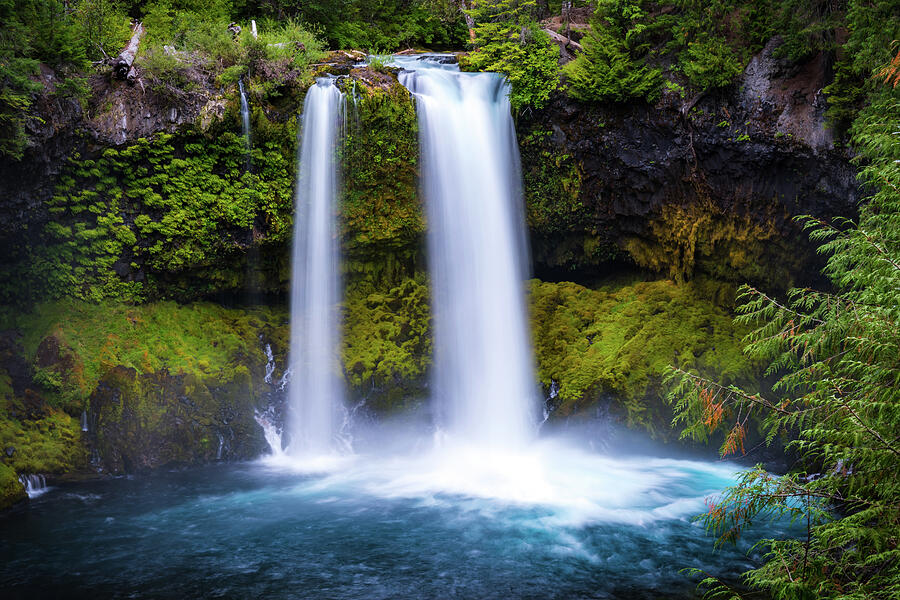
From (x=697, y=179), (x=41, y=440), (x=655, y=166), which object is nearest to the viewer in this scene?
(x=41, y=440)

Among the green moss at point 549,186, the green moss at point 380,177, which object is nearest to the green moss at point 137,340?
the green moss at point 380,177

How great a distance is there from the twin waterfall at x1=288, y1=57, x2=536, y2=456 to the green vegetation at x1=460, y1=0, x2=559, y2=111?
379 millimetres

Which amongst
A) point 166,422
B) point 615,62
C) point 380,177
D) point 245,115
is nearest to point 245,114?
point 245,115

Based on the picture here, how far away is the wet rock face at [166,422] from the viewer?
11141 mm

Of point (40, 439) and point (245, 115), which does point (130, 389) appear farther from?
point (245, 115)

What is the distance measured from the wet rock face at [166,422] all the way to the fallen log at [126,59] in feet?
19.6

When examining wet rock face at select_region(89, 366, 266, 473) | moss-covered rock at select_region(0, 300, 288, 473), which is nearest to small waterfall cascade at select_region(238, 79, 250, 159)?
moss-covered rock at select_region(0, 300, 288, 473)

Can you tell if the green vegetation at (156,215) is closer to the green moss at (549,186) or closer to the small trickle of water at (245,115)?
the small trickle of water at (245,115)

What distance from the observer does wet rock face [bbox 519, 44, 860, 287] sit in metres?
11.0

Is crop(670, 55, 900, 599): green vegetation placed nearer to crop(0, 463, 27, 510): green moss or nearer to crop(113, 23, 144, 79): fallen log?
crop(0, 463, 27, 510): green moss

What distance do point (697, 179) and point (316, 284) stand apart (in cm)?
887

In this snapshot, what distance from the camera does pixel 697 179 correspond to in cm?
1270

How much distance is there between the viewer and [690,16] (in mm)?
11734

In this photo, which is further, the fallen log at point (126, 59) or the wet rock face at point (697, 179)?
the fallen log at point (126, 59)
